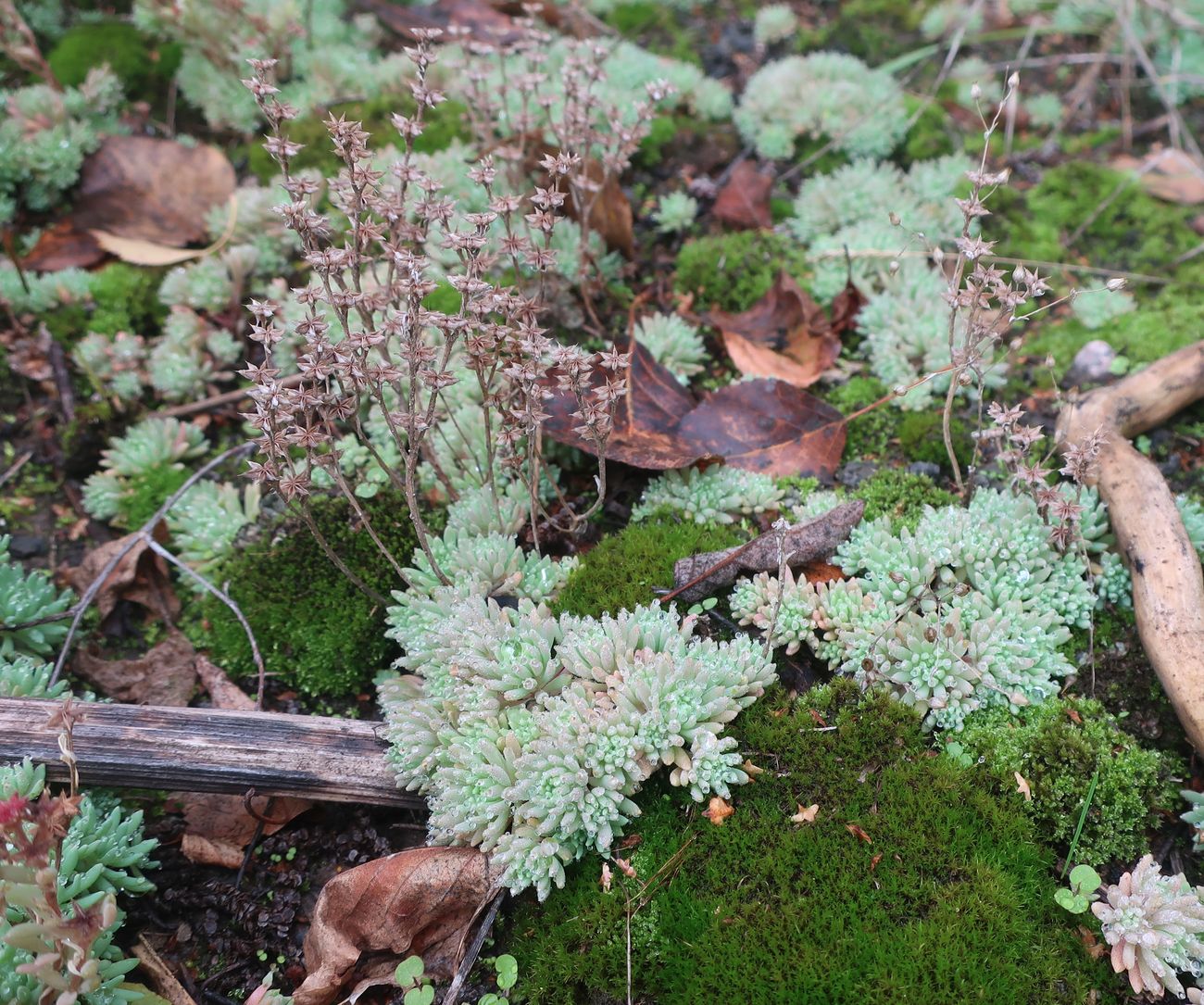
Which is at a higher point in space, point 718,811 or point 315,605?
point 718,811

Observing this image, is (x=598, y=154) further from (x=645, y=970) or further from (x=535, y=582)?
(x=645, y=970)

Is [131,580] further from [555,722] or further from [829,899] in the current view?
[829,899]

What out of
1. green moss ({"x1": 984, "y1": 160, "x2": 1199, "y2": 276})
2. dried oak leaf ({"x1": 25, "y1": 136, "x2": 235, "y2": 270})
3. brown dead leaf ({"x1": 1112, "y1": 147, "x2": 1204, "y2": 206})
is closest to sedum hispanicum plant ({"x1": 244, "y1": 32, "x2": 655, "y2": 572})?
dried oak leaf ({"x1": 25, "y1": 136, "x2": 235, "y2": 270})

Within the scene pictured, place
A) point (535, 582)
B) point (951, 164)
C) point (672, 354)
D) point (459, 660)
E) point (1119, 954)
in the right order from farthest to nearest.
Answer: point (951, 164) → point (672, 354) → point (535, 582) → point (459, 660) → point (1119, 954)

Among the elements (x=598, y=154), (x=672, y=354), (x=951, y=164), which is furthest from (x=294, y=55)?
(x=951, y=164)

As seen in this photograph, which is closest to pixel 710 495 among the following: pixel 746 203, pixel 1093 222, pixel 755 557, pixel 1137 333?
pixel 755 557

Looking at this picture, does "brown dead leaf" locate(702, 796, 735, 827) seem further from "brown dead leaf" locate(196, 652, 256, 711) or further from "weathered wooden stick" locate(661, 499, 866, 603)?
"brown dead leaf" locate(196, 652, 256, 711)
